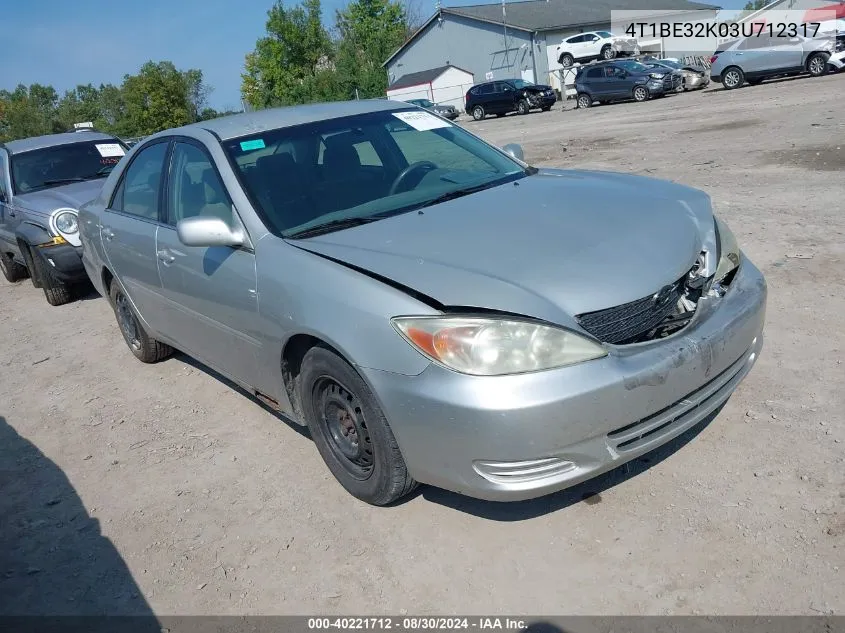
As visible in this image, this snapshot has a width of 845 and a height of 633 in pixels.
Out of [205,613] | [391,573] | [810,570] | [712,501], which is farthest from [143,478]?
[810,570]

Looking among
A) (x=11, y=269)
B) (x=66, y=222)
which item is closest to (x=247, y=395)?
(x=66, y=222)

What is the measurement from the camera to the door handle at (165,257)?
14.1ft

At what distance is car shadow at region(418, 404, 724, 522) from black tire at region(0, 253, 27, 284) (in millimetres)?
8452

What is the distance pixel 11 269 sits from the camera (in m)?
9.93

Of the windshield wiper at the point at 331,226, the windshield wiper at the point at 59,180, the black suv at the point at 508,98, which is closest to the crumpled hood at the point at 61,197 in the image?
the windshield wiper at the point at 59,180

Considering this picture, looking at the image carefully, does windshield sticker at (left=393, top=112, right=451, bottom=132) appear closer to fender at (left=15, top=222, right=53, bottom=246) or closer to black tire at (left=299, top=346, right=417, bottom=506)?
black tire at (left=299, top=346, right=417, bottom=506)

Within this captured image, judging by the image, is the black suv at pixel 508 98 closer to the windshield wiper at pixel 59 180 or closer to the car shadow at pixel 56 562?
the windshield wiper at pixel 59 180

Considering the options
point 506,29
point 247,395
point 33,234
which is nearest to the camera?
point 247,395

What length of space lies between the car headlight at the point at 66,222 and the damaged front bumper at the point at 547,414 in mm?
5775

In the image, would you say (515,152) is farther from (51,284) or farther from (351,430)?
(51,284)

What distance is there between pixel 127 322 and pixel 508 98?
30.4m

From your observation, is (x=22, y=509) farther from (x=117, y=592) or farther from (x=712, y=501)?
(x=712, y=501)

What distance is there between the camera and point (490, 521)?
10.5 ft

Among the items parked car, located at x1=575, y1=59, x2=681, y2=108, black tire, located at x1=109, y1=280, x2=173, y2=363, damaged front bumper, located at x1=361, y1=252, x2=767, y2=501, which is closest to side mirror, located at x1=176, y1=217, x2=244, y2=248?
damaged front bumper, located at x1=361, y1=252, x2=767, y2=501
